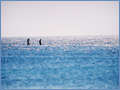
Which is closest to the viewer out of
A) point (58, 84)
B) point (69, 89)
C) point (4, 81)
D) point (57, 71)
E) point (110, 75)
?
point (69, 89)

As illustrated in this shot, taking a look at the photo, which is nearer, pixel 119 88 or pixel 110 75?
pixel 119 88

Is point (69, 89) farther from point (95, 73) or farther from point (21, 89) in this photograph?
point (95, 73)

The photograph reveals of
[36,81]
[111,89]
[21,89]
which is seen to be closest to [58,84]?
[36,81]

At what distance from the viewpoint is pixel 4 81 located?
5.52 meters

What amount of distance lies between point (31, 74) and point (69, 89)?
6.89 ft

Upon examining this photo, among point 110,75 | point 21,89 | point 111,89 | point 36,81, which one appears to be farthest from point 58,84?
point 110,75

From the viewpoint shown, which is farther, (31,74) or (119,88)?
(31,74)

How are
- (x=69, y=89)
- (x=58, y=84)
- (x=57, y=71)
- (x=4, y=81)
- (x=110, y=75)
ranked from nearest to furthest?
(x=69, y=89), (x=58, y=84), (x=4, y=81), (x=110, y=75), (x=57, y=71)

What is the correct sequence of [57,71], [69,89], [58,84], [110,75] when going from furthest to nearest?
1. [57,71]
2. [110,75]
3. [58,84]
4. [69,89]

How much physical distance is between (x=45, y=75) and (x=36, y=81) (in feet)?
2.74

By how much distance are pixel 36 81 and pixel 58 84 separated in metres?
0.69

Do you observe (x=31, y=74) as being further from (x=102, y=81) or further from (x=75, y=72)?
(x=102, y=81)

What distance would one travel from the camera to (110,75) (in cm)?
615

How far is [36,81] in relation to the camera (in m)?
5.48
